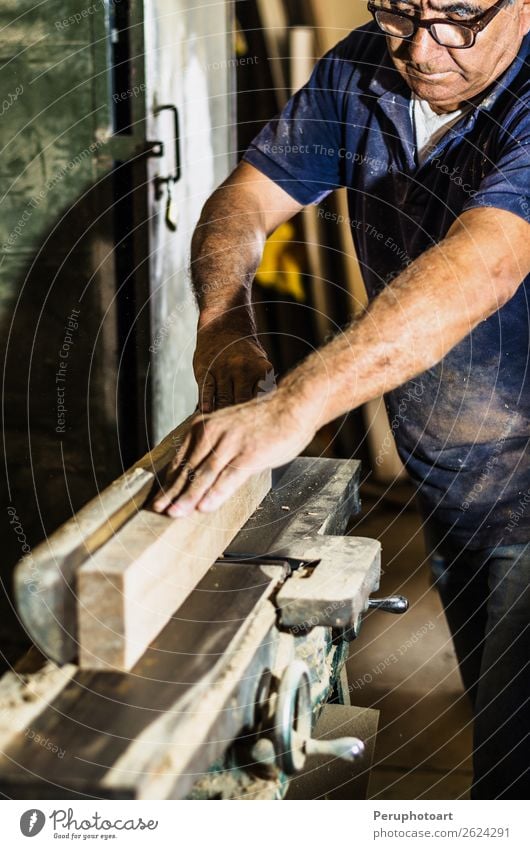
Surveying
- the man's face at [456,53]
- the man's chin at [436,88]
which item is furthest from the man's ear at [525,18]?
the man's chin at [436,88]

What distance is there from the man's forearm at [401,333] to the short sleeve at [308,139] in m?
0.49

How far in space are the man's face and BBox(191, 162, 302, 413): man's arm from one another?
313 millimetres

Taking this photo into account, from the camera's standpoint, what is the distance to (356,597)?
2.93 feet

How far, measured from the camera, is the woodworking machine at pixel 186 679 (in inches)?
27.4

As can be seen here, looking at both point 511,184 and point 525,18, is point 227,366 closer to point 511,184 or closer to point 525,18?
point 511,184

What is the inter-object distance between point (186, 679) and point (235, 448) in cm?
22

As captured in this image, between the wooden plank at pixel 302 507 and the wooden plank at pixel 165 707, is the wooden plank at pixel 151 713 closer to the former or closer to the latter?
the wooden plank at pixel 165 707

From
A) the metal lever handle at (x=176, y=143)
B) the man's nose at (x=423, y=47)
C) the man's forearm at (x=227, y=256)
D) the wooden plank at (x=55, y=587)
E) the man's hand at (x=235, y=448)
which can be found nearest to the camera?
the wooden plank at (x=55, y=587)

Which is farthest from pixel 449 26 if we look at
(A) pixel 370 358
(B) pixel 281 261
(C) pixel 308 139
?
(B) pixel 281 261

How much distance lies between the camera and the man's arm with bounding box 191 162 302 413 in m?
1.17

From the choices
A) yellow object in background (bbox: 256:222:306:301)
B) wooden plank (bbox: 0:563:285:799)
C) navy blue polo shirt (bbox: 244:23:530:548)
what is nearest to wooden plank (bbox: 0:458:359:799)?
wooden plank (bbox: 0:563:285:799)

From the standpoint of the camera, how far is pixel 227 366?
1188mm

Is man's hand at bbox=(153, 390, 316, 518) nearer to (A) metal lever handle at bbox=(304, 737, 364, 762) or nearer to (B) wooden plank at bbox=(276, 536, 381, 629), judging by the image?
(B) wooden plank at bbox=(276, 536, 381, 629)
